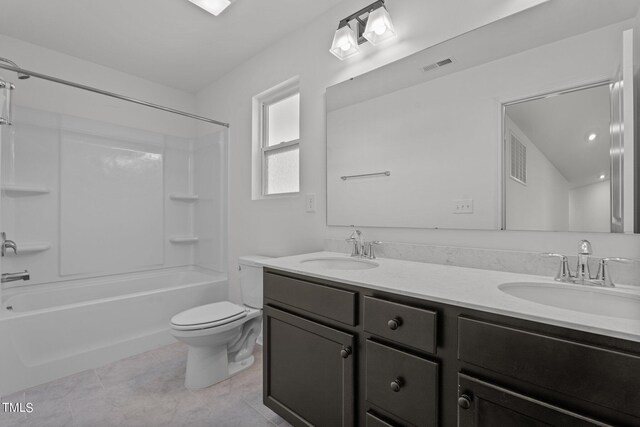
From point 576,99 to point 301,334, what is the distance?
1473 millimetres

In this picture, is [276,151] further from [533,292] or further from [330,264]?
[533,292]

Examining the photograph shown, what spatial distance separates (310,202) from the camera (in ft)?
6.87

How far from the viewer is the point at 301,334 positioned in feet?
4.29

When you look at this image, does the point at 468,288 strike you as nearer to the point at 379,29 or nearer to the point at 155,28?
the point at 379,29

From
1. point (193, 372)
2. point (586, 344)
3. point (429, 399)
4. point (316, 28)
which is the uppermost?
point (316, 28)

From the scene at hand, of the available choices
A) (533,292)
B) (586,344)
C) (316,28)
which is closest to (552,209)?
(533,292)

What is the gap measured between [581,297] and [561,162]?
536 mm

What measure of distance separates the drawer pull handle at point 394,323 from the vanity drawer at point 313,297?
165 millimetres

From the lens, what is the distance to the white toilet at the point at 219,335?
5.80 feet

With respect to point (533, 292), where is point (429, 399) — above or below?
below

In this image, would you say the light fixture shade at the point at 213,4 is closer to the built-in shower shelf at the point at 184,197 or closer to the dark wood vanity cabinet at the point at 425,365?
the dark wood vanity cabinet at the point at 425,365

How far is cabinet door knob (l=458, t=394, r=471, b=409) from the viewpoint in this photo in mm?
799

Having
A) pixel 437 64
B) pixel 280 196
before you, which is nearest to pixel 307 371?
pixel 280 196

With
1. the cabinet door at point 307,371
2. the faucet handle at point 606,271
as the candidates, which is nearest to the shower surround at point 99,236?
the cabinet door at point 307,371
